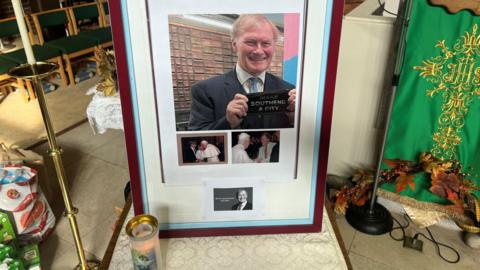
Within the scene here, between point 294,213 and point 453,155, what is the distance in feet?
3.98

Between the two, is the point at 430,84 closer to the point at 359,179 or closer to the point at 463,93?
the point at 463,93

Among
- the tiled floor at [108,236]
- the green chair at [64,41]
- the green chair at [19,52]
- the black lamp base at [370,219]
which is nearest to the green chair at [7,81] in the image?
the green chair at [19,52]

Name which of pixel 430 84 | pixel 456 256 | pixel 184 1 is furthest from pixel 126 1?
pixel 456 256

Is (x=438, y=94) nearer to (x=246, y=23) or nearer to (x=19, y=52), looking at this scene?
(x=246, y=23)

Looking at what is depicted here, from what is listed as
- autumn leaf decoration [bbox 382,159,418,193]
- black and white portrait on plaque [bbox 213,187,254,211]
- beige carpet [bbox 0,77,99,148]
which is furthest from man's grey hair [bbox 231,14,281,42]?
beige carpet [bbox 0,77,99,148]

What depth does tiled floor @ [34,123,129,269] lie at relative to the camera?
1.83 meters

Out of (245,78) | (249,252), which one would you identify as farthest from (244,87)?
(249,252)

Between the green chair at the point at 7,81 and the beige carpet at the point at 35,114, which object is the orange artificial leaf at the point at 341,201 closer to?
the beige carpet at the point at 35,114

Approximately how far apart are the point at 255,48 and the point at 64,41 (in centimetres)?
352

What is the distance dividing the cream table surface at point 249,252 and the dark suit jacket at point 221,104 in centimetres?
27

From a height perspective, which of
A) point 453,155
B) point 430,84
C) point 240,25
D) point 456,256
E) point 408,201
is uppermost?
point 240,25

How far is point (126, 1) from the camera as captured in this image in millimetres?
649

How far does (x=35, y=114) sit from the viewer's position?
3207 millimetres

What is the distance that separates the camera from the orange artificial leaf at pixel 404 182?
1774mm
